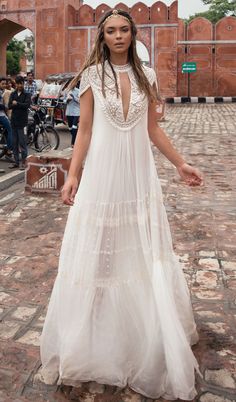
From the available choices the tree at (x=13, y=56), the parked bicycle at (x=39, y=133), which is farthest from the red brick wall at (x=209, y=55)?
the tree at (x=13, y=56)

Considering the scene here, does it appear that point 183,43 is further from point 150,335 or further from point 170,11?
point 150,335

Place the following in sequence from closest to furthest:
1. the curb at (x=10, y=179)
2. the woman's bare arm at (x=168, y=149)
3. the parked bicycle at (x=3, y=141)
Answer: the woman's bare arm at (x=168, y=149) → the curb at (x=10, y=179) → the parked bicycle at (x=3, y=141)

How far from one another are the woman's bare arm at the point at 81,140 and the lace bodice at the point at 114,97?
0.14ft

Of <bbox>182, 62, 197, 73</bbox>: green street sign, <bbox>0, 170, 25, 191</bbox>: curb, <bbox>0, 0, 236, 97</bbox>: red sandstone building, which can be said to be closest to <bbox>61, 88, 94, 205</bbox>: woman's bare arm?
<bbox>0, 170, 25, 191</bbox>: curb

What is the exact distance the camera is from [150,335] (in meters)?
2.15

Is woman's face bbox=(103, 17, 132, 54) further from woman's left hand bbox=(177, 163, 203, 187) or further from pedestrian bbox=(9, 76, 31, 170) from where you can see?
pedestrian bbox=(9, 76, 31, 170)

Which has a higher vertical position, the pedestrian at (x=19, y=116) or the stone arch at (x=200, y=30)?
the stone arch at (x=200, y=30)

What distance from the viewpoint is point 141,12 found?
2631 centimetres

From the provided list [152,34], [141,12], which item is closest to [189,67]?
[152,34]

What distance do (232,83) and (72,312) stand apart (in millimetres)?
27383

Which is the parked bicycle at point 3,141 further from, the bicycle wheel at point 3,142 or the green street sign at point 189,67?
the green street sign at point 189,67

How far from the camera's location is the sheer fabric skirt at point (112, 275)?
2.20m

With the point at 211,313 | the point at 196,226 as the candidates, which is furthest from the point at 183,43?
the point at 211,313

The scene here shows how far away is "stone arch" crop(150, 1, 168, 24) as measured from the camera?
85.6 feet
